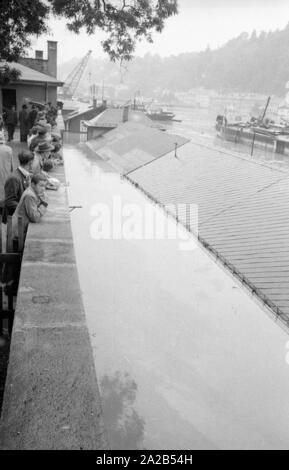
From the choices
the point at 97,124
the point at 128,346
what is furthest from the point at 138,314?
the point at 97,124

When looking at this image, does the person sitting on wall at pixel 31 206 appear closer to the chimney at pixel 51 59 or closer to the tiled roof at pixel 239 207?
the tiled roof at pixel 239 207

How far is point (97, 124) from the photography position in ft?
122

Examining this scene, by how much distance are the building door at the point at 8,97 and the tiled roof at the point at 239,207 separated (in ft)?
44.0

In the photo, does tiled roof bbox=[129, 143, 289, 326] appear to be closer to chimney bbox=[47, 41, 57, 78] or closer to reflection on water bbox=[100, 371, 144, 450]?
reflection on water bbox=[100, 371, 144, 450]

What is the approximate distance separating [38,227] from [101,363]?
2399 mm

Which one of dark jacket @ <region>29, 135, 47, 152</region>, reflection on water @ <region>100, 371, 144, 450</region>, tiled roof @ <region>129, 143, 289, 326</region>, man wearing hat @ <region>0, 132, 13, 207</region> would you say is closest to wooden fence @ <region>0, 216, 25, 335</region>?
reflection on water @ <region>100, 371, 144, 450</region>

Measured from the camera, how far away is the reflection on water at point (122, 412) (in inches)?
216

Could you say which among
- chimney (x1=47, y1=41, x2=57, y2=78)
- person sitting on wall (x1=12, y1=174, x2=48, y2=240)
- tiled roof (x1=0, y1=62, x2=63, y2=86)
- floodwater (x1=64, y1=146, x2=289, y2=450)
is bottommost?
floodwater (x1=64, y1=146, x2=289, y2=450)

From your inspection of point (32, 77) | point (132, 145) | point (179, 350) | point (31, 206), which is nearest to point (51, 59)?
point (32, 77)

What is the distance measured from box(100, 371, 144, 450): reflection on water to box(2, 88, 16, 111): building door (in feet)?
95.3

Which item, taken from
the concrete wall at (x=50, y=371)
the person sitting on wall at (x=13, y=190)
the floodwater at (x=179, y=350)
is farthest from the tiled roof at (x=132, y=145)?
the concrete wall at (x=50, y=371)

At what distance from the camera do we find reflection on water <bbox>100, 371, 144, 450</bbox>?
548 cm

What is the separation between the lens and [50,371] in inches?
129

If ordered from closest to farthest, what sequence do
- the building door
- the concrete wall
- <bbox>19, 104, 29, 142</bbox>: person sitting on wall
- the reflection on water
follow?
the concrete wall < the reflection on water < <bbox>19, 104, 29, 142</bbox>: person sitting on wall < the building door
